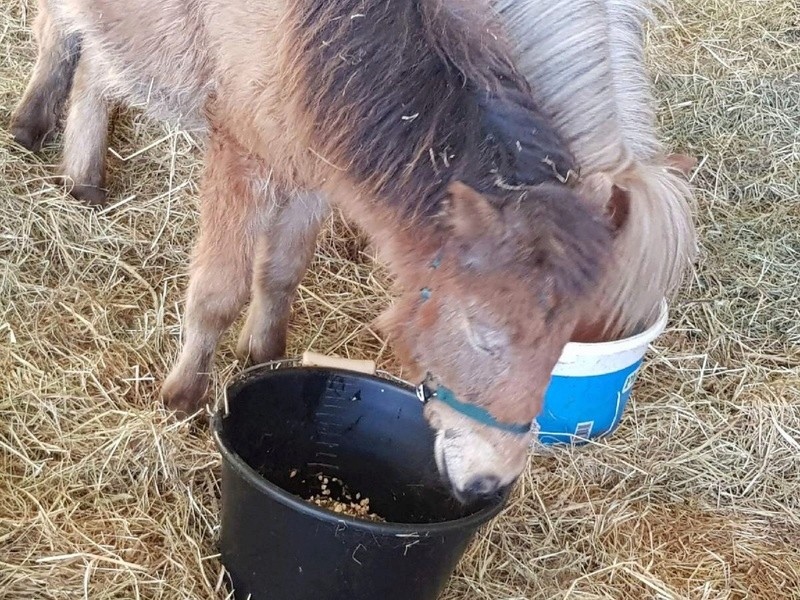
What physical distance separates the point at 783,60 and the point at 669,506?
3.18 m

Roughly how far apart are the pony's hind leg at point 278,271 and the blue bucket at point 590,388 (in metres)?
0.87

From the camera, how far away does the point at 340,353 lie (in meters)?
2.91

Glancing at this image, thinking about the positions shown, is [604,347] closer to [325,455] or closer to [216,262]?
[325,455]

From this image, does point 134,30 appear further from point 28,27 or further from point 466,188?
point 28,27

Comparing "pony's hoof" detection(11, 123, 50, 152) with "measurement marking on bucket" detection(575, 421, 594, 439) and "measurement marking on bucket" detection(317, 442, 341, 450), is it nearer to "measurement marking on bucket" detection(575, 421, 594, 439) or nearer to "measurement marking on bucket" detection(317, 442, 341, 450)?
"measurement marking on bucket" detection(317, 442, 341, 450)

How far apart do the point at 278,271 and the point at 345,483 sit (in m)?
0.76

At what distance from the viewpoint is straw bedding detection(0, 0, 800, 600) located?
2.09 metres

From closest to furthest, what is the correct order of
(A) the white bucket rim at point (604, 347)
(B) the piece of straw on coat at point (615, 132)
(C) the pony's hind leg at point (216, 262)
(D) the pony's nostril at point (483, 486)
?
(B) the piece of straw on coat at point (615, 132)
(D) the pony's nostril at point (483, 486)
(C) the pony's hind leg at point (216, 262)
(A) the white bucket rim at point (604, 347)

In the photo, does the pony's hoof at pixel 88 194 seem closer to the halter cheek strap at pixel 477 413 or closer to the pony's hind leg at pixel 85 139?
the pony's hind leg at pixel 85 139

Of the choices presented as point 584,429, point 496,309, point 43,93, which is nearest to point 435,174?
point 496,309

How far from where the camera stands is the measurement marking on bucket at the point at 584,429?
8.64 feet

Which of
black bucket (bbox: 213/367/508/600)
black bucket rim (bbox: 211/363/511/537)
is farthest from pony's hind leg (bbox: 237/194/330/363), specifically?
black bucket rim (bbox: 211/363/511/537)

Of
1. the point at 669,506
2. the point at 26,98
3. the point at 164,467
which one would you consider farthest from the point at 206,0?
the point at 669,506

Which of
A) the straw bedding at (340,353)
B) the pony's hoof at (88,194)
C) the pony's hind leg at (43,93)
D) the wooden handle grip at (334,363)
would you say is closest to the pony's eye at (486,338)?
the wooden handle grip at (334,363)
